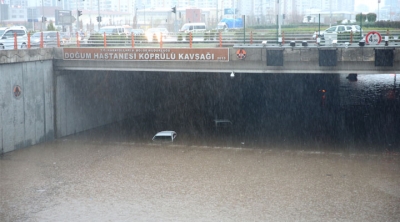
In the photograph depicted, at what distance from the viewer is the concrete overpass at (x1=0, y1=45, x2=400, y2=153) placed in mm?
21812

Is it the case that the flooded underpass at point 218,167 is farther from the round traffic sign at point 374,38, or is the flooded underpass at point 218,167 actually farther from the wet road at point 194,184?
the round traffic sign at point 374,38

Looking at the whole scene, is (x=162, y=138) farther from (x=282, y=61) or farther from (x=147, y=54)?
(x=282, y=61)

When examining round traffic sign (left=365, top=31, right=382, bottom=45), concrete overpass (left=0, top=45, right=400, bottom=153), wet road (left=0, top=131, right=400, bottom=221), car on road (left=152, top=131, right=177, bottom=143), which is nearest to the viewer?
wet road (left=0, top=131, right=400, bottom=221)

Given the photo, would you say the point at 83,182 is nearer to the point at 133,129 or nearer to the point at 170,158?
the point at 170,158

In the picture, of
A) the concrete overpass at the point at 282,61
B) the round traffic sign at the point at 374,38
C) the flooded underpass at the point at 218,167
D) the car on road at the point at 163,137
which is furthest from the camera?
the car on road at the point at 163,137

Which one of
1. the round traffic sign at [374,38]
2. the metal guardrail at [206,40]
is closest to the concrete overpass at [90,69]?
the round traffic sign at [374,38]

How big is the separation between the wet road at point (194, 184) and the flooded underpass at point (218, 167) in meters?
0.03

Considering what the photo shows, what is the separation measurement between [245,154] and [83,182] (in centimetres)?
719

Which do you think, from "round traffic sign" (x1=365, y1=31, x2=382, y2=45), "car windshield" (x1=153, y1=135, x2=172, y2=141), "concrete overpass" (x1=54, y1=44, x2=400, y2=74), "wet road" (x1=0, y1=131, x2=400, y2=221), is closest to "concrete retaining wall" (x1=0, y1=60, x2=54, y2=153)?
"wet road" (x1=0, y1=131, x2=400, y2=221)

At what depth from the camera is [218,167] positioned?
67.1ft

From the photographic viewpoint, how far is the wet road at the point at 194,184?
15.2 meters

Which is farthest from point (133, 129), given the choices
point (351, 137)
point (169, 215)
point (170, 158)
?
point (169, 215)

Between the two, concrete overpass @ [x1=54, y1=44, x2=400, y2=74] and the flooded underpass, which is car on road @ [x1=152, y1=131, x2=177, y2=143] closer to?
the flooded underpass

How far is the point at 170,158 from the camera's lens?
22016mm
